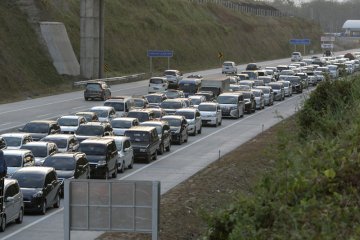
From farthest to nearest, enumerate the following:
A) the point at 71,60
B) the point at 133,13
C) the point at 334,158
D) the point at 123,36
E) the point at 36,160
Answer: the point at 133,13
the point at 123,36
the point at 71,60
the point at 36,160
the point at 334,158

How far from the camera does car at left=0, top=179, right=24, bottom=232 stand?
2588cm

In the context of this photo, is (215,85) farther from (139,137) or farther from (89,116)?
(139,137)

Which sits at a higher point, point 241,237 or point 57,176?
point 241,237

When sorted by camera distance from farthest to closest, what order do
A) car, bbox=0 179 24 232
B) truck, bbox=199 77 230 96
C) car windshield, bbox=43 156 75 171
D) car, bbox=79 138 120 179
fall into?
truck, bbox=199 77 230 96
car, bbox=79 138 120 179
car windshield, bbox=43 156 75 171
car, bbox=0 179 24 232

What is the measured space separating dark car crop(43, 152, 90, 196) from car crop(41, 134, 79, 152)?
15.2 ft

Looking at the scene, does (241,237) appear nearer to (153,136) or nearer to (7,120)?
(153,136)

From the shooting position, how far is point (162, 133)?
4319 cm

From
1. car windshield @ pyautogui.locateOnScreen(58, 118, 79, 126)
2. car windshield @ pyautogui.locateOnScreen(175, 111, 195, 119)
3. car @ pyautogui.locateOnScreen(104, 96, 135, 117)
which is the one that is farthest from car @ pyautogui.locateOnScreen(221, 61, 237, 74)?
car windshield @ pyautogui.locateOnScreen(58, 118, 79, 126)

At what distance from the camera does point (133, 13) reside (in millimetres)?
111250

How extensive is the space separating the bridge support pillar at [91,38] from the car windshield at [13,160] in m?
47.9

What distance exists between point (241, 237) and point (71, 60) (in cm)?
6745

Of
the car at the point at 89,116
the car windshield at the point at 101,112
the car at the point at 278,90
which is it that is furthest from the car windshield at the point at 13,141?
the car at the point at 278,90

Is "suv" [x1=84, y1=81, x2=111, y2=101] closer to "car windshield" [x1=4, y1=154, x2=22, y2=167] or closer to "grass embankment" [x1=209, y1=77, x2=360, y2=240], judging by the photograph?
"car windshield" [x1=4, y1=154, x2=22, y2=167]

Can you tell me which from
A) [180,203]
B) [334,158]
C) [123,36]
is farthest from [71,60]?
[334,158]
